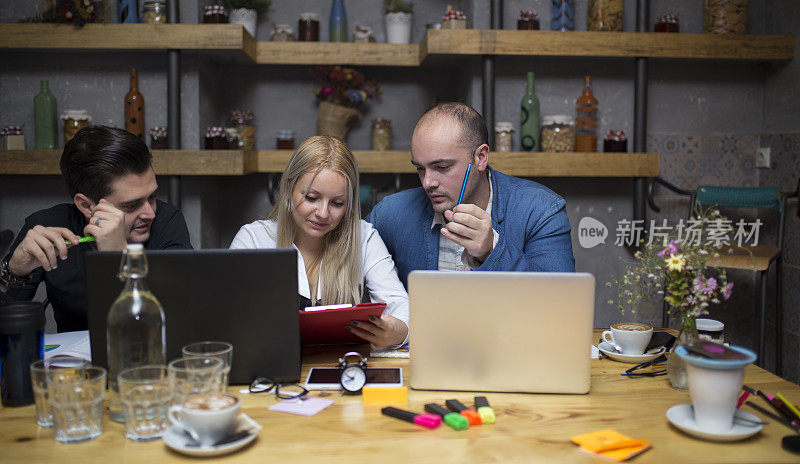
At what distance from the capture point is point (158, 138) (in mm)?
2789

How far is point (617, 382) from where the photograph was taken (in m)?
1.26

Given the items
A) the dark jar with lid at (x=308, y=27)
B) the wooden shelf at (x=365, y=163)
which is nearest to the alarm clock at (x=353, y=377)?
the wooden shelf at (x=365, y=163)

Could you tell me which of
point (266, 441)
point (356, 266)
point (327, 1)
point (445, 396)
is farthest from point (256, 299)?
point (327, 1)

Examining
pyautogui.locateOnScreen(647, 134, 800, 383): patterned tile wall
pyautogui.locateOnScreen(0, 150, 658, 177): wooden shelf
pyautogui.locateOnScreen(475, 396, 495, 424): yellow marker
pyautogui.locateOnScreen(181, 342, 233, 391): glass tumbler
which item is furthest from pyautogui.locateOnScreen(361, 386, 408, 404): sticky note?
pyautogui.locateOnScreen(647, 134, 800, 383): patterned tile wall

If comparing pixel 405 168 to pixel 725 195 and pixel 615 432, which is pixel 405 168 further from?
pixel 615 432

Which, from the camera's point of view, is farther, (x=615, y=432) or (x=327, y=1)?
(x=327, y=1)

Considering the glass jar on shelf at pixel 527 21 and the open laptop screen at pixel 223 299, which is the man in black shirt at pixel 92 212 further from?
the glass jar on shelf at pixel 527 21

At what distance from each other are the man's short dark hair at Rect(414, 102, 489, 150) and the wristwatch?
1176 mm

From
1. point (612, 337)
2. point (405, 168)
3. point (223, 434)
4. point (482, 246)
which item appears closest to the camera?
point (223, 434)

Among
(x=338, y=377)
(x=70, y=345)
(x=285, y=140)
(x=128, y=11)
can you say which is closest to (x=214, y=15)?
(x=128, y=11)

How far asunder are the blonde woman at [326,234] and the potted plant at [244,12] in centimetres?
156

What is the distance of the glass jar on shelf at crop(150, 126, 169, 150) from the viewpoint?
110 inches

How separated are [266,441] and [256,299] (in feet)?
0.91

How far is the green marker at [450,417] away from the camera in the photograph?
102 centimetres
